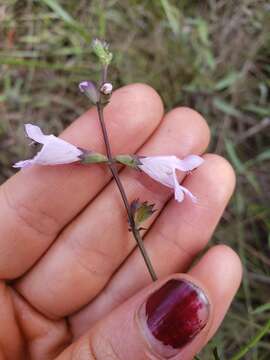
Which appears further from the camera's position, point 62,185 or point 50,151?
point 62,185

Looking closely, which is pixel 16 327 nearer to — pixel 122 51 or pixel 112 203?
pixel 112 203

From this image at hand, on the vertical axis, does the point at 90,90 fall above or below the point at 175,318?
above

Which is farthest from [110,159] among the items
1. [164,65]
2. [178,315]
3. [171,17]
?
[171,17]

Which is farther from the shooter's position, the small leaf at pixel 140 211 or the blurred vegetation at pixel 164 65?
the blurred vegetation at pixel 164 65

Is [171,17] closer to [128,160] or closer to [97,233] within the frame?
[128,160]

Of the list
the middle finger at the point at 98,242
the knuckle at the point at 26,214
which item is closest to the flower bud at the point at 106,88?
the middle finger at the point at 98,242

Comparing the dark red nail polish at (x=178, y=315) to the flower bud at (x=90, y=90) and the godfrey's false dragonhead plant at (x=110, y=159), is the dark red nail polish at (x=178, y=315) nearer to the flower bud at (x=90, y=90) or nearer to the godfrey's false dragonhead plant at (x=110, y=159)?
the godfrey's false dragonhead plant at (x=110, y=159)
